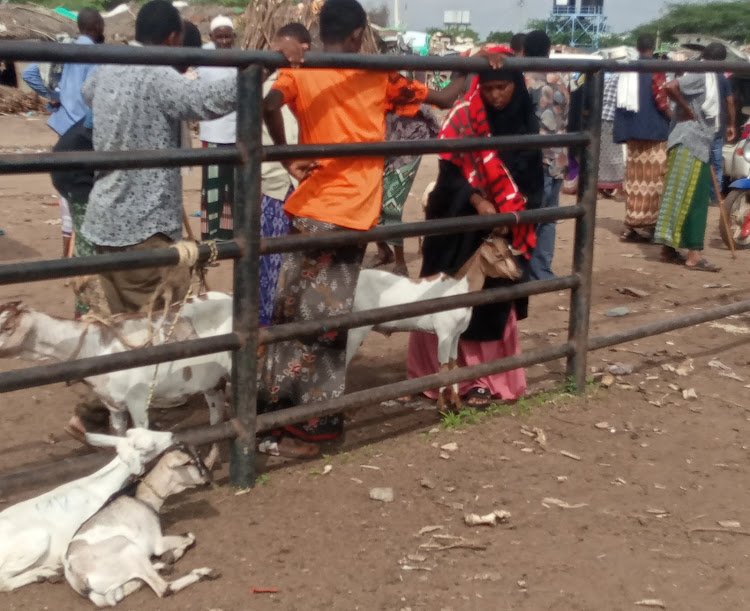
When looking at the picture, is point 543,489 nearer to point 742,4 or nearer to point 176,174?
point 176,174

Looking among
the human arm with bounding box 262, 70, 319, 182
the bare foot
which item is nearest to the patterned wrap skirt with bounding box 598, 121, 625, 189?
the bare foot

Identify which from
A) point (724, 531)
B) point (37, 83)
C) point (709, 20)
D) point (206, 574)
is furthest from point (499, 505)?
point (709, 20)

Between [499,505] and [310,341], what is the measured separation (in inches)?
38.7

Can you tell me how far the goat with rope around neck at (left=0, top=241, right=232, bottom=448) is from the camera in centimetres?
359

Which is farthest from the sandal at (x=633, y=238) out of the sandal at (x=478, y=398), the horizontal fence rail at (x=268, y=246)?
the horizontal fence rail at (x=268, y=246)

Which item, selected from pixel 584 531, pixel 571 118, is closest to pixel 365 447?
pixel 584 531

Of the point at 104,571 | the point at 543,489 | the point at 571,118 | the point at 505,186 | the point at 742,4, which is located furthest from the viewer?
the point at 742,4

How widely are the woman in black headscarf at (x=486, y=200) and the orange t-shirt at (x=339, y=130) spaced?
27.4 inches

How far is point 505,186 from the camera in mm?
4344

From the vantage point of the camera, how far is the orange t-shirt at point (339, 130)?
3.59 m

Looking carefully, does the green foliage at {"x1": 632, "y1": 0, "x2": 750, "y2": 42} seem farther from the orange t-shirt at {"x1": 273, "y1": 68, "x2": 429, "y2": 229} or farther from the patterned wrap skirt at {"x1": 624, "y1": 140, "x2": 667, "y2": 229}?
the orange t-shirt at {"x1": 273, "y1": 68, "x2": 429, "y2": 229}

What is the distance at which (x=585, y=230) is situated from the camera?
433 centimetres

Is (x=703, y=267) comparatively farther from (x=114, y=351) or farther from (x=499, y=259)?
(x=114, y=351)

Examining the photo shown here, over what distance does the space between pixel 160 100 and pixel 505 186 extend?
5.15ft
